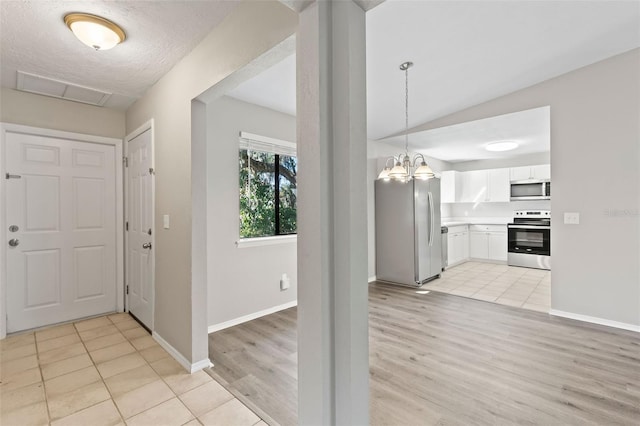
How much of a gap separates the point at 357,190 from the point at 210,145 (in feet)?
7.24

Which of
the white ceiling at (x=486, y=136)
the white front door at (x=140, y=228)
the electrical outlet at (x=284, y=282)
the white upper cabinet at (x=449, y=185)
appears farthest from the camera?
the white upper cabinet at (x=449, y=185)

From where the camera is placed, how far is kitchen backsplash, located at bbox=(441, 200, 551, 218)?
21.1 ft

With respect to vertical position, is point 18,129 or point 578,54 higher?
point 578,54

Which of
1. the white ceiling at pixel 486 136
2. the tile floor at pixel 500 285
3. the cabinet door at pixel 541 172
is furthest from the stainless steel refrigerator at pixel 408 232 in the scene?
the cabinet door at pixel 541 172

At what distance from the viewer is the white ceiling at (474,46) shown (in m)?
2.31

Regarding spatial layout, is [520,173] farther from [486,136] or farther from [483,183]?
[486,136]

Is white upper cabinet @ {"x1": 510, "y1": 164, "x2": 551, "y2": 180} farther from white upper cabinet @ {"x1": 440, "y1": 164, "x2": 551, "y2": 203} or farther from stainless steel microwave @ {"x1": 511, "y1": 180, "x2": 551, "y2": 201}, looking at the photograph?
stainless steel microwave @ {"x1": 511, "y1": 180, "x2": 551, "y2": 201}

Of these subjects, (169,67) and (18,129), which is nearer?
(169,67)

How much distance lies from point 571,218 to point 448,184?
12.2ft

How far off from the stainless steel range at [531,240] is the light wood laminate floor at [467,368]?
287 centimetres

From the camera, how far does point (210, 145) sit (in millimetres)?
2967

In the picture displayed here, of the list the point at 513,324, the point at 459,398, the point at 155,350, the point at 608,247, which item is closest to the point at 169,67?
the point at 155,350

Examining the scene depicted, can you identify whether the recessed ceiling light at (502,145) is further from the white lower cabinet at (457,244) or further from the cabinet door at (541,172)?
the white lower cabinet at (457,244)

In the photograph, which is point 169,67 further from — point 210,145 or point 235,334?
point 235,334
